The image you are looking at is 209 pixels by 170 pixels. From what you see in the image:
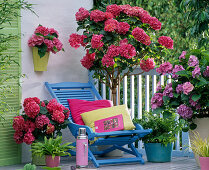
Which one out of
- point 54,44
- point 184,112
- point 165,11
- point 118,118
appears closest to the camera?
point 184,112

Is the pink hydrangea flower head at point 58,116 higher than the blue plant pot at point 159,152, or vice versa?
the pink hydrangea flower head at point 58,116

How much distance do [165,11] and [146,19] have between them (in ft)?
8.58

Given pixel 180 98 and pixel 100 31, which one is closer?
pixel 180 98

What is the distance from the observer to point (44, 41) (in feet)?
16.8

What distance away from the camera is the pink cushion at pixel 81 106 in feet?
16.8

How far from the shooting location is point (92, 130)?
4.55 metres

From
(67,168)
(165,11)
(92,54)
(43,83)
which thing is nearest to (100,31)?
(92,54)

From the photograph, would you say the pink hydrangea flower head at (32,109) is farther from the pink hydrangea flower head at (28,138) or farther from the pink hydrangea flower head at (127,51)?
the pink hydrangea flower head at (127,51)

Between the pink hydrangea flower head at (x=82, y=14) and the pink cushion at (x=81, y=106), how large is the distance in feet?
3.19

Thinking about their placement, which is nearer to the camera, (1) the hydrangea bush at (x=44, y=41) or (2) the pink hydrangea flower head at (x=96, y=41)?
(2) the pink hydrangea flower head at (x=96, y=41)

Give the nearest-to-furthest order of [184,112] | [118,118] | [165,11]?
[184,112], [118,118], [165,11]

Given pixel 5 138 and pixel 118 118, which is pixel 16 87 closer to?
pixel 5 138

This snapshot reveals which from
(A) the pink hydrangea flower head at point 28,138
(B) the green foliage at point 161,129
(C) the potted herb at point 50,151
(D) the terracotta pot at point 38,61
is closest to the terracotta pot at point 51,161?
(C) the potted herb at point 50,151

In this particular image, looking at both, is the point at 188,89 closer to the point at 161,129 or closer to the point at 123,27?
the point at 161,129
